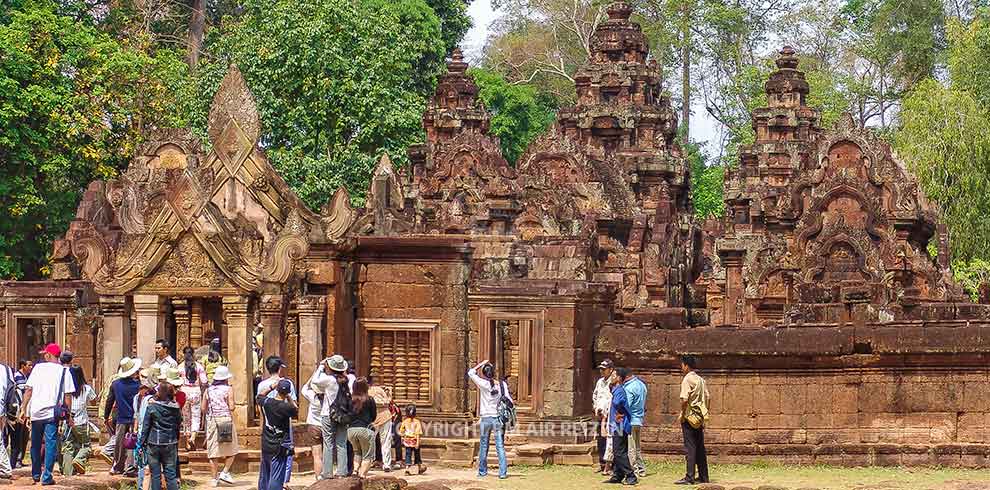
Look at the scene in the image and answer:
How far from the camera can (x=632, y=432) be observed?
21938 millimetres

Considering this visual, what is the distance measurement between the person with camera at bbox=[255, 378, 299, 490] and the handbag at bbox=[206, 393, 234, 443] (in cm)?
166

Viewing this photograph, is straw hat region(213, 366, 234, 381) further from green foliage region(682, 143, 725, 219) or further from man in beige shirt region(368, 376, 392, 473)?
green foliage region(682, 143, 725, 219)

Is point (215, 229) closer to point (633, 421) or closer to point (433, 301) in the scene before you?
point (433, 301)

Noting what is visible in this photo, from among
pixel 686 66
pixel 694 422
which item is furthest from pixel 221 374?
pixel 686 66

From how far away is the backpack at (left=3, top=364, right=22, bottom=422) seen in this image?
851 inches

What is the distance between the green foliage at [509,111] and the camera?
70.3 meters

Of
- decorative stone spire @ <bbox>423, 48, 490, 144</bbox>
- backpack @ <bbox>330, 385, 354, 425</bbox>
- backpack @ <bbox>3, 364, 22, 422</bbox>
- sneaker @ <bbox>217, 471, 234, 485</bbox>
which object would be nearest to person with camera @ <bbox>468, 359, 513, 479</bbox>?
backpack @ <bbox>330, 385, 354, 425</bbox>

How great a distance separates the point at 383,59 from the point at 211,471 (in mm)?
28240

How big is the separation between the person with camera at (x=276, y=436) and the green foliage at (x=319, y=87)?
2896 centimetres

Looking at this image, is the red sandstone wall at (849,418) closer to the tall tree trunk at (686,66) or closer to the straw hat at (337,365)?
the straw hat at (337,365)

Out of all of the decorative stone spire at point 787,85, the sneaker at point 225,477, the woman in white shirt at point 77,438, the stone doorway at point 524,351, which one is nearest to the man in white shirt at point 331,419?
the sneaker at point 225,477


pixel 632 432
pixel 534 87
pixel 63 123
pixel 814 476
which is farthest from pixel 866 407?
pixel 534 87

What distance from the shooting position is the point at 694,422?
21.3m

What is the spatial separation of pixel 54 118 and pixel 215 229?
18598mm
